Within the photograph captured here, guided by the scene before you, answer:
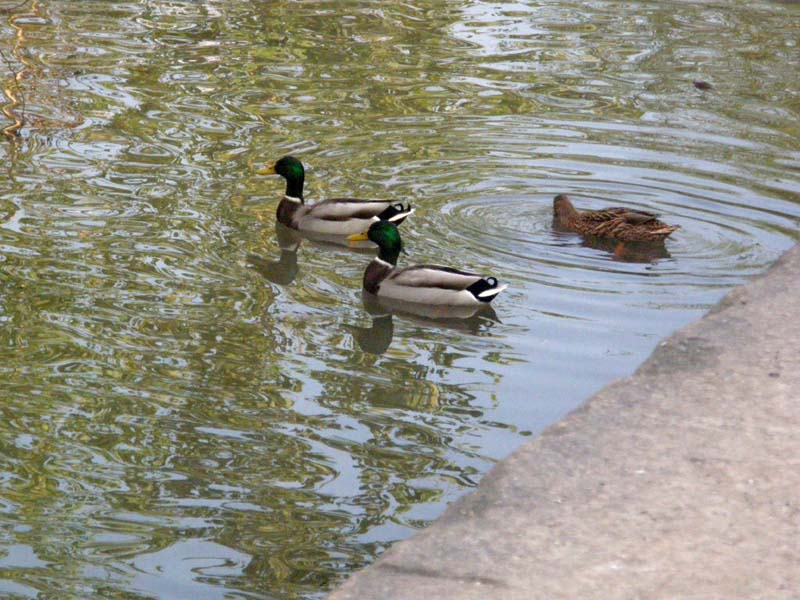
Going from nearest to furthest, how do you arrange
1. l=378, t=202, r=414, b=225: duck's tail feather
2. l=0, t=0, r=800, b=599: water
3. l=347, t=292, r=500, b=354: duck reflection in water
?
l=0, t=0, r=800, b=599: water
l=347, t=292, r=500, b=354: duck reflection in water
l=378, t=202, r=414, b=225: duck's tail feather

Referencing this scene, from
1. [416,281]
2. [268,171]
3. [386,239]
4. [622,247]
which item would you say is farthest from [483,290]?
[268,171]

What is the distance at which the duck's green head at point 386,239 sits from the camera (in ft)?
30.2

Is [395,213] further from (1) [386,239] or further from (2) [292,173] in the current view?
(2) [292,173]

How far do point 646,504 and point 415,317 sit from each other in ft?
13.3

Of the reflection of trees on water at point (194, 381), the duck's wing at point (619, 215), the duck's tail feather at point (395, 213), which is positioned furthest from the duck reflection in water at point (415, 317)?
the duck's wing at point (619, 215)

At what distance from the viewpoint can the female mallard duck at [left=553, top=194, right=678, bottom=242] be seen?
963cm

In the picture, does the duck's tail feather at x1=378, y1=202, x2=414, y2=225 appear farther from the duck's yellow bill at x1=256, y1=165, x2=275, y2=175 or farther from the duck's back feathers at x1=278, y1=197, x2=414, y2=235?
the duck's yellow bill at x1=256, y1=165, x2=275, y2=175

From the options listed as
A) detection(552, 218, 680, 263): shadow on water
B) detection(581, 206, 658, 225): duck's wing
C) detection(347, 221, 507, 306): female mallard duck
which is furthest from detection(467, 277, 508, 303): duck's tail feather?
detection(581, 206, 658, 225): duck's wing

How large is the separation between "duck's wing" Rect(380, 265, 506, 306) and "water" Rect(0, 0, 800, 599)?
0.57ft

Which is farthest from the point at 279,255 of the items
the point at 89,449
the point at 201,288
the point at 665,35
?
the point at 665,35

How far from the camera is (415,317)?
8852 mm

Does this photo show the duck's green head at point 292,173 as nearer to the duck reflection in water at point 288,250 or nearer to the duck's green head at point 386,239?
the duck reflection in water at point 288,250

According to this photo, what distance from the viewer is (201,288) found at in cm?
863

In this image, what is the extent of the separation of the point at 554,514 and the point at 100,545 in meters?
1.78
